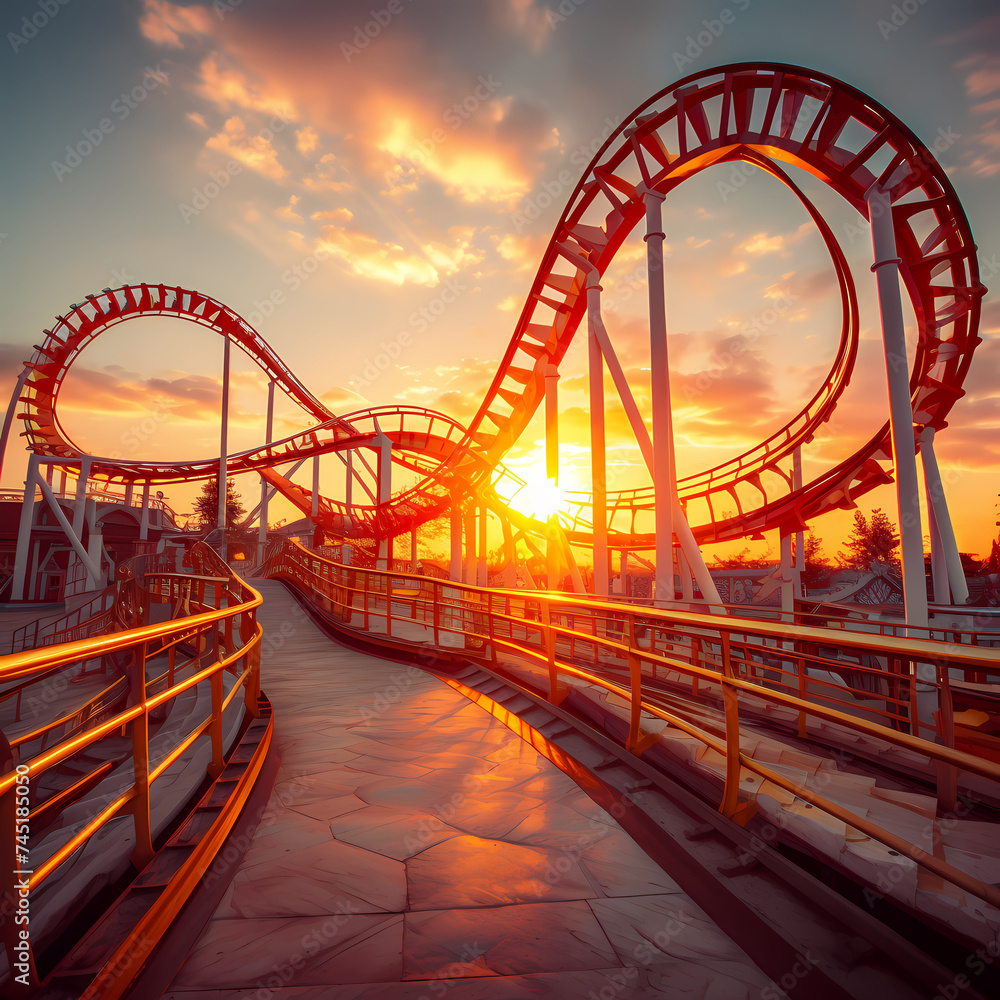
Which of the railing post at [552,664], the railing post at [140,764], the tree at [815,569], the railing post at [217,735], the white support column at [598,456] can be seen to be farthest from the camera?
the tree at [815,569]

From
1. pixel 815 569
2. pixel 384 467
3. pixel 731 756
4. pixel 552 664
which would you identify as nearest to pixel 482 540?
pixel 384 467

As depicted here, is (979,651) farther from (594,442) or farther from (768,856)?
(594,442)

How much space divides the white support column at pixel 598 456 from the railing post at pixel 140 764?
34.8ft

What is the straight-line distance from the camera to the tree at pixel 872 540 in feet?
187

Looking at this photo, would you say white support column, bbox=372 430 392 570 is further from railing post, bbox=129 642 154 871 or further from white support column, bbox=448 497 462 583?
railing post, bbox=129 642 154 871

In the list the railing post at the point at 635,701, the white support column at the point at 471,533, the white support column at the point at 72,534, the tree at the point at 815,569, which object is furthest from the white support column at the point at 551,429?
the tree at the point at 815,569

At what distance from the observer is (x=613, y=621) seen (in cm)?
1300

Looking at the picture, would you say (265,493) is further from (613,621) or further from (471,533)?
(613,621)

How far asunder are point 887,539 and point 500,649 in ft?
205

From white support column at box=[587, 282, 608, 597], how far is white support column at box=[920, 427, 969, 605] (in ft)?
25.4

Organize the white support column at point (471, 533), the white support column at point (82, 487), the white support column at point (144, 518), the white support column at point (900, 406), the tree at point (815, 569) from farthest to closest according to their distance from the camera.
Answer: the tree at point (815, 569), the white support column at point (144, 518), the white support column at point (82, 487), the white support column at point (471, 533), the white support column at point (900, 406)

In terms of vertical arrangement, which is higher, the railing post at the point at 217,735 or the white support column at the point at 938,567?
the white support column at the point at 938,567

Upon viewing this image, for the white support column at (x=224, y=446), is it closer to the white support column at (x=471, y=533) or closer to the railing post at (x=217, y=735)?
the white support column at (x=471, y=533)

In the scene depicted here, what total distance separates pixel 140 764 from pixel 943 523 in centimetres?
1598
